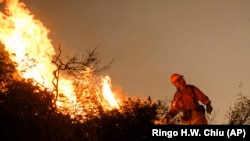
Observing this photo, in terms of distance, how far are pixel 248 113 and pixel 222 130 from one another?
10.7m

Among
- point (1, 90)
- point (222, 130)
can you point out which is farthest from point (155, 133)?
point (1, 90)

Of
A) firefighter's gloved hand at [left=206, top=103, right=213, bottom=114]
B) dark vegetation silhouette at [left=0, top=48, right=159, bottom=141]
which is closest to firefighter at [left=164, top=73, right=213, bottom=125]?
firefighter's gloved hand at [left=206, top=103, right=213, bottom=114]

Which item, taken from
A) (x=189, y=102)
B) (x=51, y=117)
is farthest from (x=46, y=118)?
(x=189, y=102)

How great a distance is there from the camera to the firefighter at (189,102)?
12625 mm

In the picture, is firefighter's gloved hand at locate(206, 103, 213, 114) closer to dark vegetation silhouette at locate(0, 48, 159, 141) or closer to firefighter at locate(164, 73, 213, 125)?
firefighter at locate(164, 73, 213, 125)

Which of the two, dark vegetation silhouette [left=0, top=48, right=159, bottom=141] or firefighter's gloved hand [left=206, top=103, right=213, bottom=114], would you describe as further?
dark vegetation silhouette [left=0, top=48, right=159, bottom=141]

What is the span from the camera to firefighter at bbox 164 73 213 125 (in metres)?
12.6

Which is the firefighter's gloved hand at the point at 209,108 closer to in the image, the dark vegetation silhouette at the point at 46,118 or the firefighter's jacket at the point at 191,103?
the firefighter's jacket at the point at 191,103

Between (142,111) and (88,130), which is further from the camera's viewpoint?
(142,111)

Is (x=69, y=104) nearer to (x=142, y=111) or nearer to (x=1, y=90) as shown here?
(x=1, y=90)

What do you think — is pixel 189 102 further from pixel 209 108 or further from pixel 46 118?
pixel 46 118

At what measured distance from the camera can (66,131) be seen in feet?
48.3

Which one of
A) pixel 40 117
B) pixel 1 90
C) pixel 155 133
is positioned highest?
pixel 1 90

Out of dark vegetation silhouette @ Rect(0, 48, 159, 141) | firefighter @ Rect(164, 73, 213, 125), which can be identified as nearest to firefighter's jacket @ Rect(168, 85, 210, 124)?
firefighter @ Rect(164, 73, 213, 125)
